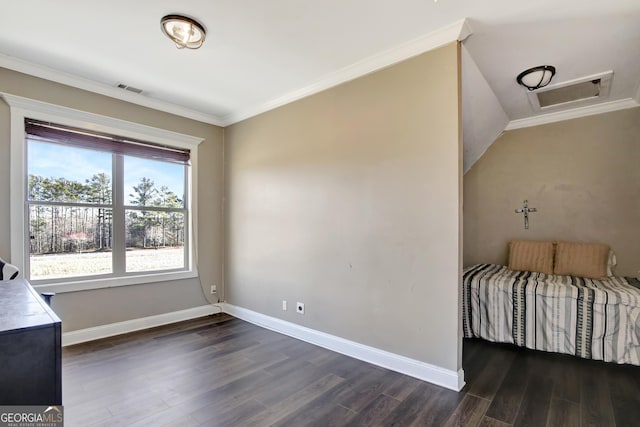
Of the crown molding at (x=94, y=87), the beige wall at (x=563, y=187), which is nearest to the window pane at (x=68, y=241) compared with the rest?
the crown molding at (x=94, y=87)

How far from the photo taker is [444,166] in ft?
7.97

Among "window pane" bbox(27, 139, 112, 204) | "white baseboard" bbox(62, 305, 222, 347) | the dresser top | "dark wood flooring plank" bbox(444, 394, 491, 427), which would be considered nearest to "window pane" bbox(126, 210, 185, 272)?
"window pane" bbox(27, 139, 112, 204)

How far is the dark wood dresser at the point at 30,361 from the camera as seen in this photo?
3.38 feet

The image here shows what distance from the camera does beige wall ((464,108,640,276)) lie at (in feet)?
11.6

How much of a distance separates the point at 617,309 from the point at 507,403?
1455 mm

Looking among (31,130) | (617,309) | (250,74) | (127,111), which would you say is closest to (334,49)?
(250,74)

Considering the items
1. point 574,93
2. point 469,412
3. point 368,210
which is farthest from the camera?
point 574,93

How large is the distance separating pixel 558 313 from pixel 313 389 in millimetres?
2390

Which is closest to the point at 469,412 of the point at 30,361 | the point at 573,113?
the point at 30,361

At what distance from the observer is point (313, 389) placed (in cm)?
235

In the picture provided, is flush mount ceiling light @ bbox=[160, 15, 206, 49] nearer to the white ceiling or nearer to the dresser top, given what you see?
the white ceiling

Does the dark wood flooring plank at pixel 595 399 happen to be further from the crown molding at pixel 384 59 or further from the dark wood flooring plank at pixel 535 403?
the crown molding at pixel 384 59

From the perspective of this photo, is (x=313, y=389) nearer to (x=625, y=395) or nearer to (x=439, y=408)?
(x=439, y=408)

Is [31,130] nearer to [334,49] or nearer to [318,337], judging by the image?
[334,49]
